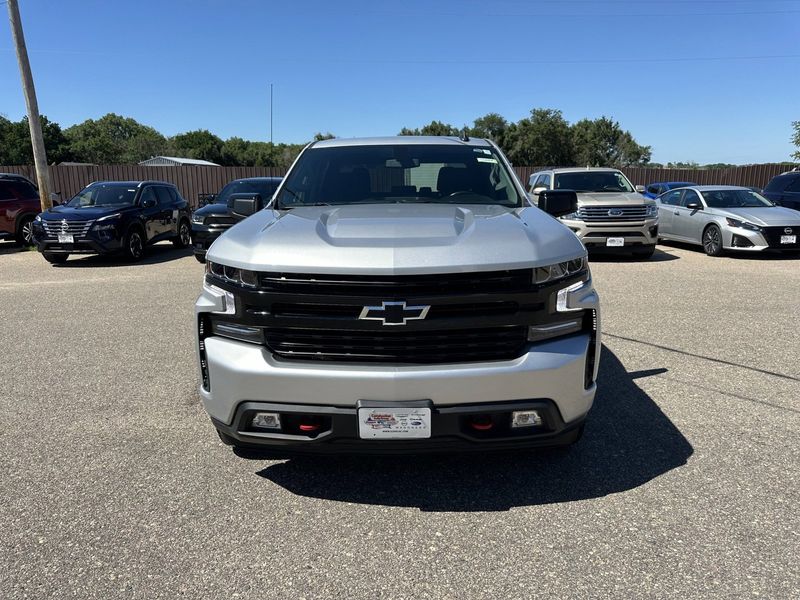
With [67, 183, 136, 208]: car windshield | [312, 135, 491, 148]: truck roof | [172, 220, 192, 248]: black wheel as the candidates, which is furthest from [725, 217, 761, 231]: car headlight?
[67, 183, 136, 208]: car windshield

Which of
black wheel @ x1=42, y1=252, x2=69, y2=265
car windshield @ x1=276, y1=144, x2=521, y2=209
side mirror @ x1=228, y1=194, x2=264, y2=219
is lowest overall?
black wheel @ x1=42, y1=252, x2=69, y2=265

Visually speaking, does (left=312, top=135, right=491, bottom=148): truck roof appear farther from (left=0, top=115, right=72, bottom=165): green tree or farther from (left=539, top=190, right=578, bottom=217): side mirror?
(left=0, top=115, right=72, bottom=165): green tree

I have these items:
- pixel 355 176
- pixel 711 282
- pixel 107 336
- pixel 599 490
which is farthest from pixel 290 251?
pixel 711 282

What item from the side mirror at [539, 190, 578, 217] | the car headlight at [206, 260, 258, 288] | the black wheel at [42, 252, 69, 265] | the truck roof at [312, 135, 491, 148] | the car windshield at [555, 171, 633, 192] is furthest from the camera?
the car windshield at [555, 171, 633, 192]

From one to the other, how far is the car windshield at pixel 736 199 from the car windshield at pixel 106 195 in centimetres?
1297

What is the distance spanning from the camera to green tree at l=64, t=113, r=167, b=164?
301ft

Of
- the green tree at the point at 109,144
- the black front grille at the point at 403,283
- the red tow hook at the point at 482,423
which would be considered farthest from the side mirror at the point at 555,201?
the green tree at the point at 109,144

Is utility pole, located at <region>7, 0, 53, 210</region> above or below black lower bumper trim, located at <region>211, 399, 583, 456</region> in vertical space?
above

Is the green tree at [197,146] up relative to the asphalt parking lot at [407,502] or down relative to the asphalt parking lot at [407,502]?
up

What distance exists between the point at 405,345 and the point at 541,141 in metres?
68.7

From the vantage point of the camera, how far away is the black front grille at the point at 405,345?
273cm

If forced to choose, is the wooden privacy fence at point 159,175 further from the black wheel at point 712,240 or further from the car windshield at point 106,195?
the car windshield at point 106,195

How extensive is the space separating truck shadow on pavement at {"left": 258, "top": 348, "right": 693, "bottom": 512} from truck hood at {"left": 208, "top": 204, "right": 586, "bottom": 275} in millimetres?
1221

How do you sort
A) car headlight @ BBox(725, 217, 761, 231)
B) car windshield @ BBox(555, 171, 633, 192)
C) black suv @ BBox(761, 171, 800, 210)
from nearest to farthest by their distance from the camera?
car headlight @ BBox(725, 217, 761, 231)
car windshield @ BBox(555, 171, 633, 192)
black suv @ BBox(761, 171, 800, 210)
